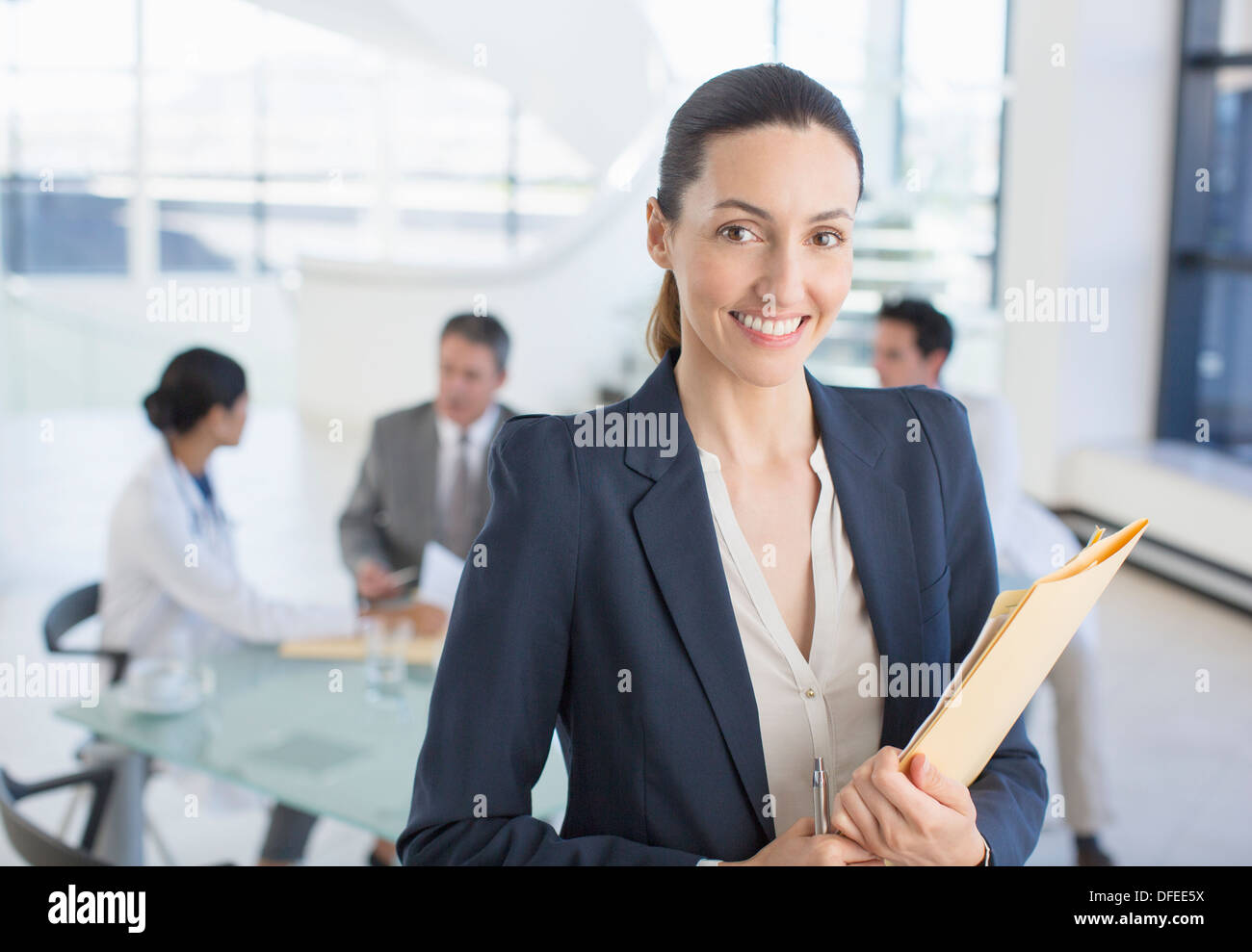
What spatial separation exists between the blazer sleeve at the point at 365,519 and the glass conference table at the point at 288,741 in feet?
2.12

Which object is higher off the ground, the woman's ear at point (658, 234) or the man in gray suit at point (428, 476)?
the woman's ear at point (658, 234)

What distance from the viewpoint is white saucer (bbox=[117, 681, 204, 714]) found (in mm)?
2352

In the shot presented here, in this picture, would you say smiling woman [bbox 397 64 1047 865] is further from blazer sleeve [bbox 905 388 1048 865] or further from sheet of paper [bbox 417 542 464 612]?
sheet of paper [bbox 417 542 464 612]

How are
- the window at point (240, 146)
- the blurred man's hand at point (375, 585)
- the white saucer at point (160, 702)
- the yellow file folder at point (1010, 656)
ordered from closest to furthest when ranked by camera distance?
the yellow file folder at point (1010, 656), the white saucer at point (160, 702), the blurred man's hand at point (375, 585), the window at point (240, 146)

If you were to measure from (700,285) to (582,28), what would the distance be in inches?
329

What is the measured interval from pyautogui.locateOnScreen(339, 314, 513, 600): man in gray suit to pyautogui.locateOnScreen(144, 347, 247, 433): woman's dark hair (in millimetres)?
572

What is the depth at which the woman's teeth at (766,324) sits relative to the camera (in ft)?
3.25

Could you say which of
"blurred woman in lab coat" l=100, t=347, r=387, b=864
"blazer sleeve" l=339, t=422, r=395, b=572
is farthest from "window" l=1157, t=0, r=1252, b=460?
"blurred woman in lab coat" l=100, t=347, r=387, b=864

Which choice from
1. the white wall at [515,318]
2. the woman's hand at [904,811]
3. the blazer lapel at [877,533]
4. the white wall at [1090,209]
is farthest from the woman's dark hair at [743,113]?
the white wall at [515,318]

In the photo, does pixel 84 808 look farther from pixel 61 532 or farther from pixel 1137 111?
pixel 1137 111

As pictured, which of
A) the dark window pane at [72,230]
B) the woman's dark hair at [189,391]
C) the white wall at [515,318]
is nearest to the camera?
the woman's dark hair at [189,391]

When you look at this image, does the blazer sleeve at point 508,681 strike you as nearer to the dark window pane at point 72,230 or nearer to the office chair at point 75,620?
the office chair at point 75,620

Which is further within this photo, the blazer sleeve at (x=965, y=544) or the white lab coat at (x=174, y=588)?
the white lab coat at (x=174, y=588)
